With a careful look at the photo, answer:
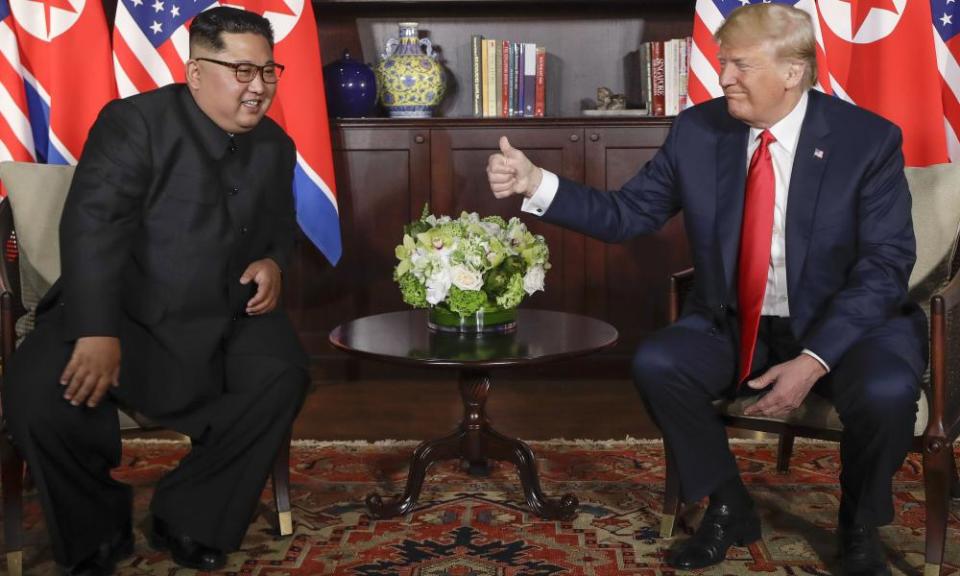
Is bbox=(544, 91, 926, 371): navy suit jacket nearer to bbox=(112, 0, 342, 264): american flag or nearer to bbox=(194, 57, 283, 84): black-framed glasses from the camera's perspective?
bbox=(194, 57, 283, 84): black-framed glasses

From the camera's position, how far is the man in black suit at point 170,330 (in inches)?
95.3

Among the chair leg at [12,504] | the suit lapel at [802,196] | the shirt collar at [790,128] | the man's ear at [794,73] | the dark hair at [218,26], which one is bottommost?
the chair leg at [12,504]

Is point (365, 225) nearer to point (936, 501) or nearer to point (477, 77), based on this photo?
point (477, 77)

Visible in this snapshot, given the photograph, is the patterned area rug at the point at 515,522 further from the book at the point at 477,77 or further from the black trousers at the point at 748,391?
the book at the point at 477,77

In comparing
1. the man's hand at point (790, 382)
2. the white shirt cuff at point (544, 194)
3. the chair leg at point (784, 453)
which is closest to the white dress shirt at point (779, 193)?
the white shirt cuff at point (544, 194)

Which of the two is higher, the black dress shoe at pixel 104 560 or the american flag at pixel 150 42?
the american flag at pixel 150 42

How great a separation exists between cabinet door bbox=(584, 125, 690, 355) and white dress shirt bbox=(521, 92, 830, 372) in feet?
5.98

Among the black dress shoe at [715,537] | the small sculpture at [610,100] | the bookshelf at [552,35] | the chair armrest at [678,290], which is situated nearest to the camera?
the black dress shoe at [715,537]

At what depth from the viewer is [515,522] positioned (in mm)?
2873

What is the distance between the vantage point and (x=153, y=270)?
2.60 metres

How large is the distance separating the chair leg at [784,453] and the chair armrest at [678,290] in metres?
0.58

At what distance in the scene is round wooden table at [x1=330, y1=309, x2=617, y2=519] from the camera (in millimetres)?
2676

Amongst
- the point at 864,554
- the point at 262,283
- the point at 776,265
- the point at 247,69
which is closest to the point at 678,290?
the point at 776,265

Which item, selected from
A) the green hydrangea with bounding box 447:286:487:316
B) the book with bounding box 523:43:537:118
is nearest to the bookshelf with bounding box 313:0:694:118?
the book with bounding box 523:43:537:118
